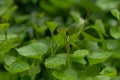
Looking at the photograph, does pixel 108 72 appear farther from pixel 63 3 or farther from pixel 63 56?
pixel 63 3

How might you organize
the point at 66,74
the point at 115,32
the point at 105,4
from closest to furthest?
the point at 66,74 < the point at 115,32 < the point at 105,4

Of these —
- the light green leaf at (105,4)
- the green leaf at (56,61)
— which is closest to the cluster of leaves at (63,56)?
the green leaf at (56,61)

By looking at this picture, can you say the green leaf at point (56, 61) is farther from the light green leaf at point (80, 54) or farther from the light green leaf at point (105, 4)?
the light green leaf at point (105, 4)

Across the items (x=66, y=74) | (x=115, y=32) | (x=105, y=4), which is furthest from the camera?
(x=105, y=4)

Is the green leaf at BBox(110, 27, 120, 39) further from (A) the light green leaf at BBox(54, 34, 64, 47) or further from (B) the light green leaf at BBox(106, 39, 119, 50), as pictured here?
(A) the light green leaf at BBox(54, 34, 64, 47)

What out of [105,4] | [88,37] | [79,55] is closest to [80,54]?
[79,55]
